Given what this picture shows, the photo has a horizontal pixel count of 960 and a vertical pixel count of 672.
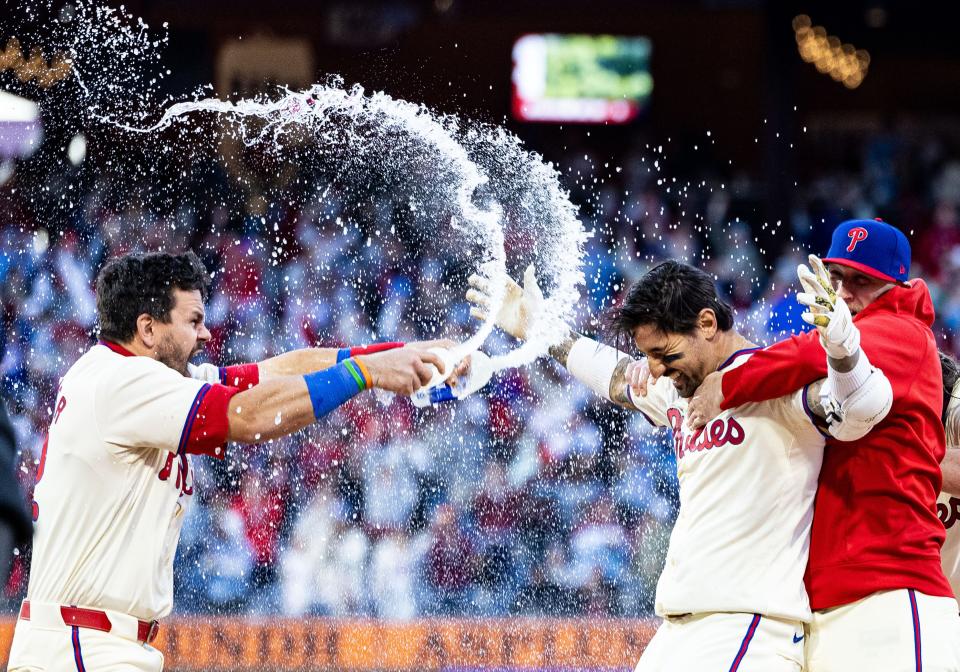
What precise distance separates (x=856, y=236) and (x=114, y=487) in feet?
8.11

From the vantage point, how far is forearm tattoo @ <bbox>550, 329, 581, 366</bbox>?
4.78 meters

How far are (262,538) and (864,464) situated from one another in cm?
606

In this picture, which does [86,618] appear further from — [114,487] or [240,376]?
[240,376]

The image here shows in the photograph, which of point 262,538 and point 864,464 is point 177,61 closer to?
point 262,538

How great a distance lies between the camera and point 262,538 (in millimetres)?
8891

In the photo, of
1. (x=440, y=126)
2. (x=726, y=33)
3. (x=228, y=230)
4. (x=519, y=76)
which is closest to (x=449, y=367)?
(x=440, y=126)

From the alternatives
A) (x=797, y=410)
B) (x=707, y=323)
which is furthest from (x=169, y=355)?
(x=797, y=410)

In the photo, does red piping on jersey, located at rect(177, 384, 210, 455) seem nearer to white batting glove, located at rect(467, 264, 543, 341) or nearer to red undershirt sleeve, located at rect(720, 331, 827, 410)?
white batting glove, located at rect(467, 264, 543, 341)

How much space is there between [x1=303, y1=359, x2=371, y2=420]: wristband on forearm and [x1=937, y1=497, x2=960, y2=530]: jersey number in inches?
82.2

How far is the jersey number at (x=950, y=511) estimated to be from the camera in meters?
4.34

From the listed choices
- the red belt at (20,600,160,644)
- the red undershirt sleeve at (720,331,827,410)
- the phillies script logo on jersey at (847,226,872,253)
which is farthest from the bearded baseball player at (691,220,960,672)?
the red belt at (20,600,160,644)

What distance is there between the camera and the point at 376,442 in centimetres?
941

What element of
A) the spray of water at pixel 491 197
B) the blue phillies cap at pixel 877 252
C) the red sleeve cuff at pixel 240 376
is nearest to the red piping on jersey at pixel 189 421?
the red sleeve cuff at pixel 240 376

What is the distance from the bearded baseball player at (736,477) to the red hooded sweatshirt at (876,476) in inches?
2.4
